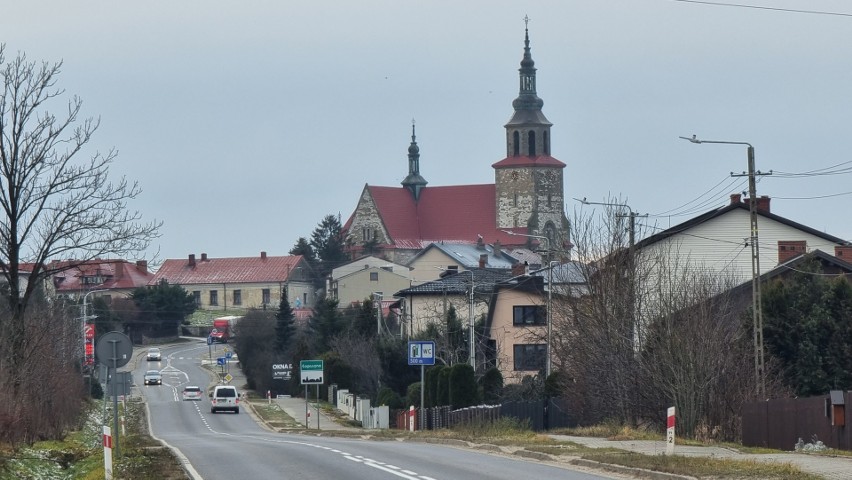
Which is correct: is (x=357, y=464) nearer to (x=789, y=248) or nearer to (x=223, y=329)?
(x=789, y=248)

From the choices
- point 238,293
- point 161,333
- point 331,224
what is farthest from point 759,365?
point 331,224

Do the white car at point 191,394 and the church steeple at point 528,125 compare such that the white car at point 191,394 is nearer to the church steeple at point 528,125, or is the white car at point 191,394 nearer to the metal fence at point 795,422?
the metal fence at point 795,422

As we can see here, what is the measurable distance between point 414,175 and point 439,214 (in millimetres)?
10550

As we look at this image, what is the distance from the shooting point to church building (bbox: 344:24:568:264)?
17250cm

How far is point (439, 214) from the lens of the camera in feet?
584

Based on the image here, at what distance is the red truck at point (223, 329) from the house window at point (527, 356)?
6136 centimetres

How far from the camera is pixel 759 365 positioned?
34719 mm

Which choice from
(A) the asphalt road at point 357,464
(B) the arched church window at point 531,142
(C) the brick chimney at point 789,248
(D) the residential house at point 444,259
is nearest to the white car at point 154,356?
(D) the residential house at point 444,259

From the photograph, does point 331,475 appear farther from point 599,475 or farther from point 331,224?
point 331,224

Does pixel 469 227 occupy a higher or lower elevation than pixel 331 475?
higher

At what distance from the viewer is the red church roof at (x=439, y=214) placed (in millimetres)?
175375

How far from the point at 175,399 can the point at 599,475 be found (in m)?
72.5

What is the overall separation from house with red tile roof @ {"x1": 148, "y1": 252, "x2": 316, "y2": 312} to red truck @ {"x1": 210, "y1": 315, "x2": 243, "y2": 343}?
2432 cm

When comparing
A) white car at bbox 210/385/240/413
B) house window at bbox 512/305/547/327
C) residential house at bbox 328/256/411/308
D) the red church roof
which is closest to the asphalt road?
house window at bbox 512/305/547/327
